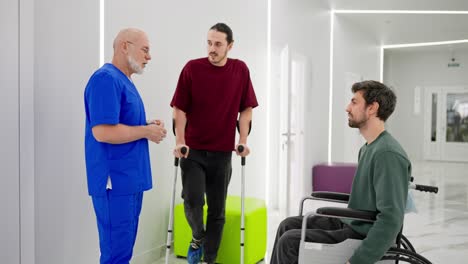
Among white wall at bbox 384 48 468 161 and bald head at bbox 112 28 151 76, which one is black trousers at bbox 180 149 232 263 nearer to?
bald head at bbox 112 28 151 76

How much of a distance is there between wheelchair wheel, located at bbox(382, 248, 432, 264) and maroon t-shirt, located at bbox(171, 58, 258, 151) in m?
1.30

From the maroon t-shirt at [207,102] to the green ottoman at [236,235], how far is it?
644 mm

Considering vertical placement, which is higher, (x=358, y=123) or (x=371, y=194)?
(x=358, y=123)

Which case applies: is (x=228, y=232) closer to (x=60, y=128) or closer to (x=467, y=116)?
(x=60, y=128)

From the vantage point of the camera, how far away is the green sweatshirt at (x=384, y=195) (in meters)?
1.79

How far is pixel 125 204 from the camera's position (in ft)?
6.63

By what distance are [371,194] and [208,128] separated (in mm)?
1209

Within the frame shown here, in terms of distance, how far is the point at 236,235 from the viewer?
3.23 meters

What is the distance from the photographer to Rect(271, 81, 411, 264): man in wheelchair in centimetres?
180

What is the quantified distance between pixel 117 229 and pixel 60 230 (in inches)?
28.3

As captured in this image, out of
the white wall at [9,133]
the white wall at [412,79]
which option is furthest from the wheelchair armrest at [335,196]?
the white wall at [412,79]

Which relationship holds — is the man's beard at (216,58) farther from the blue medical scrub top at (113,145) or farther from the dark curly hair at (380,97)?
the dark curly hair at (380,97)

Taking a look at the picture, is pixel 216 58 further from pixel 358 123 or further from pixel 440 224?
pixel 440 224

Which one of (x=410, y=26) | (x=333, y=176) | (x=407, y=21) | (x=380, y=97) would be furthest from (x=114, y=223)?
(x=410, y=26)
